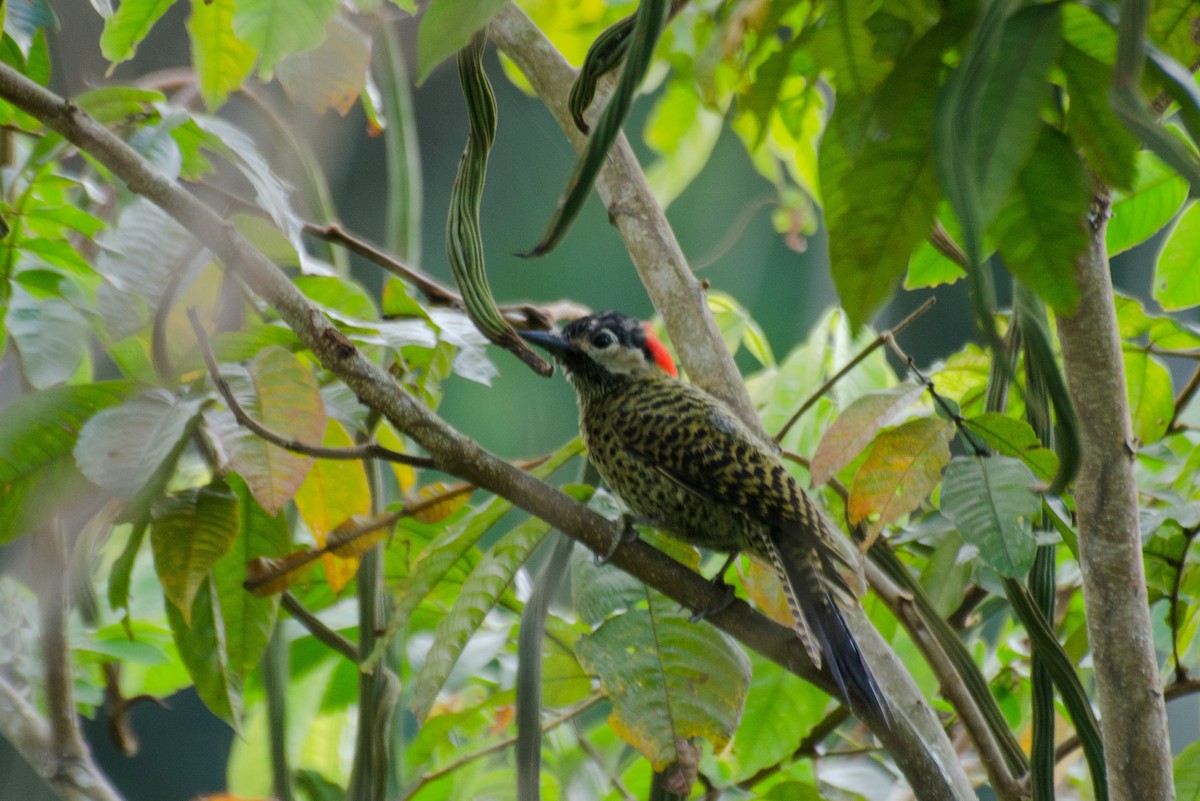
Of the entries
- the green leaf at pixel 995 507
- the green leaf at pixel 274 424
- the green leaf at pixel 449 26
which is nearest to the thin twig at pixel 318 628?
the green leaf at pixel 274 424

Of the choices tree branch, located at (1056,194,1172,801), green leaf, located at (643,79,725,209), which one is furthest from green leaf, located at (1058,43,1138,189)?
green leaf, located at (643,79,725,209)

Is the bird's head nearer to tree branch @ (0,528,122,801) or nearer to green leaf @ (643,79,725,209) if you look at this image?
green leaf @ (643,79,725,209)

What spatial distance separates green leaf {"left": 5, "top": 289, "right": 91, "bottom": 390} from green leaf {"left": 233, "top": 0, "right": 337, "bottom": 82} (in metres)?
0.34

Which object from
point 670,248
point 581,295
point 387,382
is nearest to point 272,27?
point 387,382

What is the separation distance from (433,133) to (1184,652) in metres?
2.50

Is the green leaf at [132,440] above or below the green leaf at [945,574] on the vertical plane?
below

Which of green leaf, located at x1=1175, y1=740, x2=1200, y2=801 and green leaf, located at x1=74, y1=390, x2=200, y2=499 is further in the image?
green leaf, located at x1=1175, y1=740, x2=1200, y2=801

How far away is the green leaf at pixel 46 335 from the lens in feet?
3.25

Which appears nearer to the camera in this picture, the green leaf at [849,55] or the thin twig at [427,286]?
the green leaf at [849,55]

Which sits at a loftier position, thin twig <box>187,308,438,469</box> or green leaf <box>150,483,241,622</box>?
thin twig <box>187,308,438,469</box>

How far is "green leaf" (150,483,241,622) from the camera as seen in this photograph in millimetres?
948

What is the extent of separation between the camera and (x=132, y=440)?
2.94 feet

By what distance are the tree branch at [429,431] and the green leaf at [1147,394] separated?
563 millimetres

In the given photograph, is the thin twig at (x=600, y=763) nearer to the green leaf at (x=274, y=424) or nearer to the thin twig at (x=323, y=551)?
the thin twig at (x=323, y=551)
